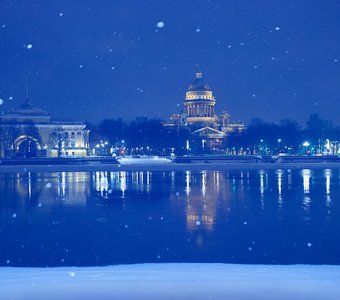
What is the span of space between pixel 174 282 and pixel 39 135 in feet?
308

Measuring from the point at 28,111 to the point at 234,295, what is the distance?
4086 inches

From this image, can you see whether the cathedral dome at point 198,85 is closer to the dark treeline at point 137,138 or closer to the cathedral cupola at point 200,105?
the cathedral cupola at point 200,105

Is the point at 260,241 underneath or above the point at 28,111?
underneath

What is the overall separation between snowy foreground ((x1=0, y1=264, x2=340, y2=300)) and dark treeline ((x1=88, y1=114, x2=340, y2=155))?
263ft

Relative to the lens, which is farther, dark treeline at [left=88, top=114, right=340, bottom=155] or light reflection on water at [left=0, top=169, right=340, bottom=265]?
dark treeline at [left=88, top=114, right=340, bottom=155]

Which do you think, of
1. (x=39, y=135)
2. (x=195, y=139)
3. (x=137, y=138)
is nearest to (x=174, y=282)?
(x=137, y=138)

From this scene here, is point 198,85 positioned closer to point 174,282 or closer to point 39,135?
point 39,135

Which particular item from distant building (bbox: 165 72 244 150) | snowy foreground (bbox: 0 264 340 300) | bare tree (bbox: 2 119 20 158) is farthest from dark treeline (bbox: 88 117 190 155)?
snowy foreground (bbox: 0 264 340 300)

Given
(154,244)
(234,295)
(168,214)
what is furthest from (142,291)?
(168,214)

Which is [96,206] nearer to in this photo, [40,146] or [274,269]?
[274,269]

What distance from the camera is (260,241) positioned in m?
10.4

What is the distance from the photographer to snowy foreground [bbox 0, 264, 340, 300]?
6.54 metres

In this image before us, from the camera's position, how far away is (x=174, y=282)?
7145 mm

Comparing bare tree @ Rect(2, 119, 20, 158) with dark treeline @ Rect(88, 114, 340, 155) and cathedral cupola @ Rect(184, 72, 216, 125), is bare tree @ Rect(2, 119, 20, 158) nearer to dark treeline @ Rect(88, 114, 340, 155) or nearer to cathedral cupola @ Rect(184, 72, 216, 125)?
dark treeline @ Rect(88, 114, 340, 155)
